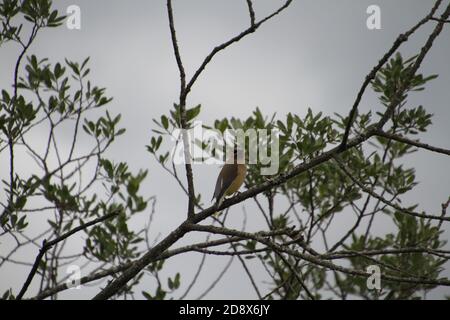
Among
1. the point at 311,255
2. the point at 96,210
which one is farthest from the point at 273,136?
the point at 311,255

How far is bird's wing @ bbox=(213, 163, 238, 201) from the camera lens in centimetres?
624

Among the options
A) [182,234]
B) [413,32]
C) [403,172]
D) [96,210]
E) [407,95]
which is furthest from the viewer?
[403,172]

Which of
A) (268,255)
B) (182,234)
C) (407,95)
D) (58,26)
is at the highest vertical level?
(58,26)

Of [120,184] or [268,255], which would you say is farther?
[268,255]

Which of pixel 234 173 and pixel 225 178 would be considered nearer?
pixel 225 178

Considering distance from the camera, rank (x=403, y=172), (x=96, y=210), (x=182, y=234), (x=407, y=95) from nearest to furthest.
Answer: (x=182, y=234)
(x=407, y=95)
(x=96, y=210)
(x=403, y=172)

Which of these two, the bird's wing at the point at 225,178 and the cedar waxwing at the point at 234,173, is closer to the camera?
the bird's wing at the point at 225,178

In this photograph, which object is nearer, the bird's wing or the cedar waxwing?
the bird's wing

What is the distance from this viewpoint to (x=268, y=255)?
7.85m

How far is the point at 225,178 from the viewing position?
6.64 m

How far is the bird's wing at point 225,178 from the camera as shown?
6244 millimetres
